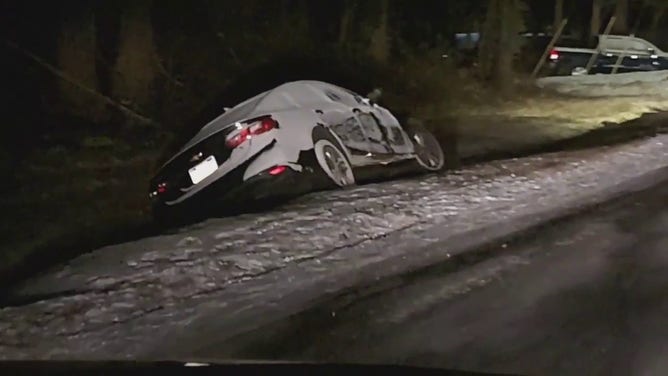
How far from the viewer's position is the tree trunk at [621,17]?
139 ft

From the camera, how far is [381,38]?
25.2m

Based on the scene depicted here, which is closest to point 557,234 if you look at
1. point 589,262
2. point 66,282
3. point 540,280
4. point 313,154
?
point 589,262

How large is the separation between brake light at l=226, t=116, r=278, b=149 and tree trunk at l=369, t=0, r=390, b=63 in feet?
43.5

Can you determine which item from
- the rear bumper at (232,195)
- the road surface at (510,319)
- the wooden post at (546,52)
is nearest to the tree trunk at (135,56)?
the rear bumper at (232,195)

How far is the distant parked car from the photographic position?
3462cm

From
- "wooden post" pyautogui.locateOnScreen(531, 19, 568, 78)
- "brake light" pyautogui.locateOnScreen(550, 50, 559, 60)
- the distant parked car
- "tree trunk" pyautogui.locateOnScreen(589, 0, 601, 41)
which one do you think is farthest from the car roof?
"tree trunk" pyautogui.locateOnScreen(589, 0, 601, 41)

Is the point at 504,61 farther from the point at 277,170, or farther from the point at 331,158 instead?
the point at 277,170

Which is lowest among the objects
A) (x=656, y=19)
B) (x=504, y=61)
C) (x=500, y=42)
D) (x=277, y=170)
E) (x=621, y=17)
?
(x=656, y=19)

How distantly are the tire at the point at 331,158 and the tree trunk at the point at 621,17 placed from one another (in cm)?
3138

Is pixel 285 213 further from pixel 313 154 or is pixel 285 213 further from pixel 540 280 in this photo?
pixel 540 280

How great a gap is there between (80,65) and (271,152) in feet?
25.7

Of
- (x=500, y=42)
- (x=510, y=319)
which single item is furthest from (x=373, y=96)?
(x=500, y=42)

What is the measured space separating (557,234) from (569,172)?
13.2 feet

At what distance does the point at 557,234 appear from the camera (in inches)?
430
